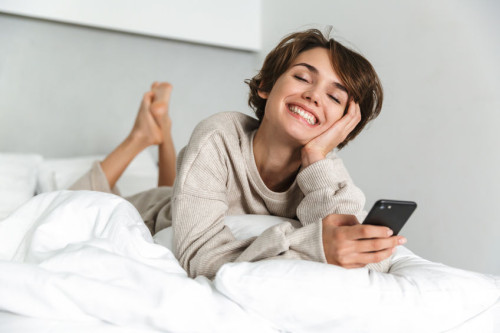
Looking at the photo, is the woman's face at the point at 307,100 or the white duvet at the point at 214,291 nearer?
the white duvet at the point at 214,291

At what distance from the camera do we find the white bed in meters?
0.70

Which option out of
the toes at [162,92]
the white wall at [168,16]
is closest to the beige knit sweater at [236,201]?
the toes at [162,92]

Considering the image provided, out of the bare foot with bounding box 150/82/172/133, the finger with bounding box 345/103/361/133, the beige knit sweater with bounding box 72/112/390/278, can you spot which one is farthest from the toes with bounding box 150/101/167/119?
the finger with bounding box 345/103/361/133

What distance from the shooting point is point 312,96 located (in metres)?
1.26

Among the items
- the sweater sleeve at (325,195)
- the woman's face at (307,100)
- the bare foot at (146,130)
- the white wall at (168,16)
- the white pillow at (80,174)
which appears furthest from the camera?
the white wall at (168,16)

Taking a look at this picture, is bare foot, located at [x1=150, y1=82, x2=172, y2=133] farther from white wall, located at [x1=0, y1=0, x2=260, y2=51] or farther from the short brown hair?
white wall, located at [x1=0, y1=0, x2=260, y2=51]

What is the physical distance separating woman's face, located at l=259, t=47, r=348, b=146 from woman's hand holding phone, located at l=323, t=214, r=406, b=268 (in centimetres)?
40

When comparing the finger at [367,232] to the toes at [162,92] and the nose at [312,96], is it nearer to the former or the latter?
the nose at [312,96]

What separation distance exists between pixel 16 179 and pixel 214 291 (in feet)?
4.69

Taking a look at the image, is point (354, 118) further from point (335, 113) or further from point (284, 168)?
point (284, 168)

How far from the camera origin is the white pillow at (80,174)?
204cm

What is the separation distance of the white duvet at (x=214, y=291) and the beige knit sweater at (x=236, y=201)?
0.44ft

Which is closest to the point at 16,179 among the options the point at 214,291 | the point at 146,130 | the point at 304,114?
the point at 146,130

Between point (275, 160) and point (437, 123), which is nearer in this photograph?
point (275, 160)
